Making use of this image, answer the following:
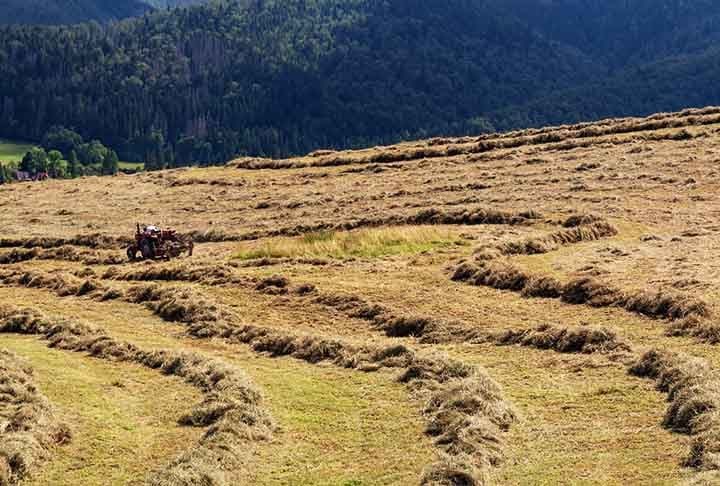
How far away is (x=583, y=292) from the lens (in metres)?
34.5

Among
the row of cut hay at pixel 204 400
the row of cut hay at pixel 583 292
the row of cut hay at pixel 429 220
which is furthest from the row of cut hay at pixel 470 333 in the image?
the row of cut hay at pixel 429 220

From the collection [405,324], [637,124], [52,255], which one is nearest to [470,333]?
[405,324]

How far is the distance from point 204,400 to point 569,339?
37.9 feet

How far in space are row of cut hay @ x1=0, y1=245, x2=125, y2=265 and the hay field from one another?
179 mm

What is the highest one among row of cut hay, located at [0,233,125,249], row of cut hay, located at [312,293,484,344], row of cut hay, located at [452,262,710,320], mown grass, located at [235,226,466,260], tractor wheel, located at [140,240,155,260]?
row of cut hay, located at [452,262,710,320]

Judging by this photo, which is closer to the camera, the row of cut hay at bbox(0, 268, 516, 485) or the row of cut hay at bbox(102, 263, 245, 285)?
the row of cut hay at bbox(0, 268, 516, 485)

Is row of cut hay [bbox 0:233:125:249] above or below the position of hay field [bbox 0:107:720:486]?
below

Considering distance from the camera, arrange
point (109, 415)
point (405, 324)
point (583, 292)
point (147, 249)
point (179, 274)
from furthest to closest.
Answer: point (147, 249), point (179, 274), point (583, 292), point (405, 324), point (109, 415)

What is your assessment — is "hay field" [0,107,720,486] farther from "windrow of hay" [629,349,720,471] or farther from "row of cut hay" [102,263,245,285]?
"row of cut hay" [102,263,245,285]

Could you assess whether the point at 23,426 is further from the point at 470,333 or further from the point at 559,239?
the point at 559,239

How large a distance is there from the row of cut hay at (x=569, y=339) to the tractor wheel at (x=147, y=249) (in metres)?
29.2

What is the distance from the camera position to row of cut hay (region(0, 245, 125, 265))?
5704cm

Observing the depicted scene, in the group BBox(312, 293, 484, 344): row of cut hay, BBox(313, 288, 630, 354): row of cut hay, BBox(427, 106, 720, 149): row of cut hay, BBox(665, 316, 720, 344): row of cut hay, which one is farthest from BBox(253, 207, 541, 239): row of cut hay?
BBox(427, 106, 720, 149): row of cut hay

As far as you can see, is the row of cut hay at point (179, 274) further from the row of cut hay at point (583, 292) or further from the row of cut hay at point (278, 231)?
the row of cut hay at point (583, 292)
